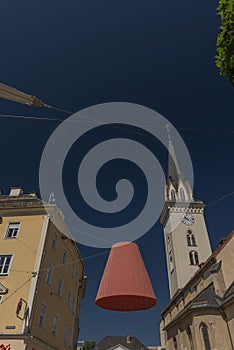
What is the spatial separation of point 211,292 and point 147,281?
95.2 ft

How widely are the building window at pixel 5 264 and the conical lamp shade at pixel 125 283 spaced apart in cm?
1735

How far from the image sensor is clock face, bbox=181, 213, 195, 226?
52.6 meters

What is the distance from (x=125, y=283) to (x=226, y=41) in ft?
17.9

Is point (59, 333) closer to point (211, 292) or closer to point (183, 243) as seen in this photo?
point (211, 292)

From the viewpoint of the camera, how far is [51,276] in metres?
21.5

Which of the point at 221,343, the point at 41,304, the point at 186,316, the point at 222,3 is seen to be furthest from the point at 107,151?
the point at 186,316

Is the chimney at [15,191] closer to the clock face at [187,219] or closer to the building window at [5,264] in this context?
the building window at [5,264]

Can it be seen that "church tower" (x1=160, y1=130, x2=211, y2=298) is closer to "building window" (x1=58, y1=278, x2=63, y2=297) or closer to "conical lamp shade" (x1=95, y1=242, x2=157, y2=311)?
"building window" (x1=58, y1=278, x2=63, y2=297)

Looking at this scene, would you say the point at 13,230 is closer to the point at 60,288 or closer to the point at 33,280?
the point at 33,280

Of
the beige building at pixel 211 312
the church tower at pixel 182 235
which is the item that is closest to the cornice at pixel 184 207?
the church tower at pixel 182 235

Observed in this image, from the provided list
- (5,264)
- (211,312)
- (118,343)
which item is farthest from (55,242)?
(118,343)

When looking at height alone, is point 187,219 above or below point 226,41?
above

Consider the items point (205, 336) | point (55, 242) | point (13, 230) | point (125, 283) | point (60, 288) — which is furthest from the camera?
point (205, 336)

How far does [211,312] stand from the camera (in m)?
25.1
